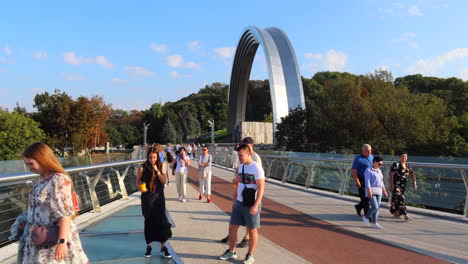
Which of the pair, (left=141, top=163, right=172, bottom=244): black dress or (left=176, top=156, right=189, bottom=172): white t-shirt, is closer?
(left=141, top=163, right=172, bottom=244): black dress

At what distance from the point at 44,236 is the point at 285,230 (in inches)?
182

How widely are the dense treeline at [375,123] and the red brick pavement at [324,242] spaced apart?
2066 centimetres

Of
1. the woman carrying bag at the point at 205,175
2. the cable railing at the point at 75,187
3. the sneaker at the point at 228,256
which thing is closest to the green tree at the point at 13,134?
the cable railing at the point at 75,187

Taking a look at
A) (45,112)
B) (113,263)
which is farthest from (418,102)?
(45,112)

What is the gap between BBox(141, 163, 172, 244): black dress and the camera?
503cm

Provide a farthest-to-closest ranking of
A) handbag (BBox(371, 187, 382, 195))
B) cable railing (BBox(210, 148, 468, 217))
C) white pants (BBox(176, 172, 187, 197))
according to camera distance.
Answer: white pants (BBox(176, 172, 187, 197))
cable railing (BBox(210, 148, 468, 217))
handbag (BBox(371, 187, 382, 195))

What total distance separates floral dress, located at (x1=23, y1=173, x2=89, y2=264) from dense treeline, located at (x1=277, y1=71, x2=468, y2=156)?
1017 inches

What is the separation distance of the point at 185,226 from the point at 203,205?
8.29ft

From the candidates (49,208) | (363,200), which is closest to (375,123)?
(363,200)

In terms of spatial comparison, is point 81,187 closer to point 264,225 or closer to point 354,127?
point 264,225

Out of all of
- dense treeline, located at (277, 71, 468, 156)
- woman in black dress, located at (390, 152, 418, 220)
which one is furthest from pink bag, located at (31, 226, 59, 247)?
dense treeline, located at (277, 71, 468, 156)

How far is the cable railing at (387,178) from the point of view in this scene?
26.8ft

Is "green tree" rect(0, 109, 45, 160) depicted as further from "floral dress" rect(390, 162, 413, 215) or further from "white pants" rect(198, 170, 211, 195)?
"floral dress" rect(390, 162, 413, 215)

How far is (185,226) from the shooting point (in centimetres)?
680
